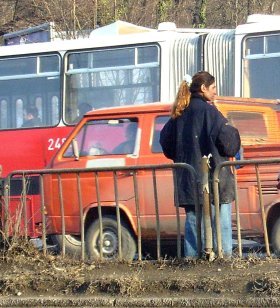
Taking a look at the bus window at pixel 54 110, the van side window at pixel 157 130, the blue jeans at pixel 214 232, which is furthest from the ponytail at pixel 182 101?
the bus window at pixel 54 110

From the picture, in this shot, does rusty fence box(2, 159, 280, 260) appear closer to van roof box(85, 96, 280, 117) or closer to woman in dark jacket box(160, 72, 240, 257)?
woman in dark jacket box(160, 72, 240, 257)

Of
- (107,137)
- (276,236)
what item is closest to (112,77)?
(107,137)

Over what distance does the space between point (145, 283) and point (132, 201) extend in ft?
7.25

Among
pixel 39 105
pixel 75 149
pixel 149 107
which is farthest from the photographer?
pixel 39 105

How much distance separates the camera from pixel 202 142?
844cm

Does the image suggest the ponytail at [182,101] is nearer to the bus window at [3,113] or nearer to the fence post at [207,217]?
the fence post at [207,217]

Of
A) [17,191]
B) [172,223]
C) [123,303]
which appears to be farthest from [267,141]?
[123,303]

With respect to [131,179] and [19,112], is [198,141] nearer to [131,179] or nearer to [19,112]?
[131,179]

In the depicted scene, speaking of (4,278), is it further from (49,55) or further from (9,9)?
(9,9)

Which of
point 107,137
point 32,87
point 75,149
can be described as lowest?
point 75,149

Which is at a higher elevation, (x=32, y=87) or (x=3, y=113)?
(x=32, y=87)

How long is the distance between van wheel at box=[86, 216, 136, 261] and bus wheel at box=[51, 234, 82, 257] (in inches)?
4.7

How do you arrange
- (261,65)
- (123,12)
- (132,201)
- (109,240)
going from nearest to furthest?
(109,240)
(132,201)
(261,65)
(123,12)

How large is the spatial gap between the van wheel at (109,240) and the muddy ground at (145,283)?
0.53m
